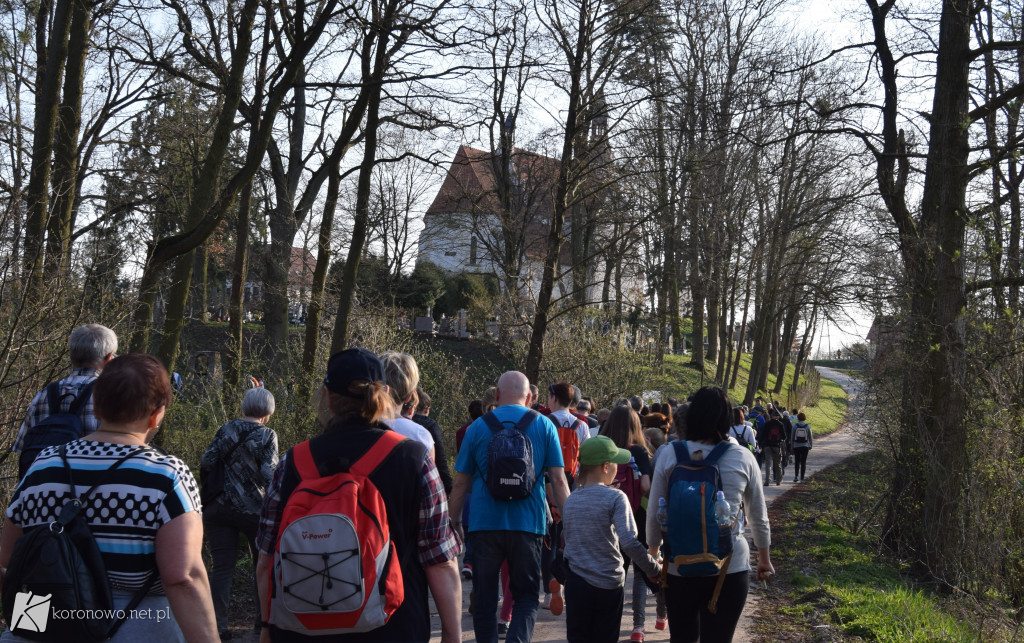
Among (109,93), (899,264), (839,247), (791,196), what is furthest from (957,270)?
(791,196)

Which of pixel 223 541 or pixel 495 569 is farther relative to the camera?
pixel 223 541

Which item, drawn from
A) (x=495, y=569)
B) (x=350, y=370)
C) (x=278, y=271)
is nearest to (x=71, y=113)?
(x=495, y=569)

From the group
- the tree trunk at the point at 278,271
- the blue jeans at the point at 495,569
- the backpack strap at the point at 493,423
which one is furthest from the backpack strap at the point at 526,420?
the tree trunk at the point at 278,271

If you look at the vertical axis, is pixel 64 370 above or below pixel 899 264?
below

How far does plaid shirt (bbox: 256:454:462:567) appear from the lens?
3.14 m

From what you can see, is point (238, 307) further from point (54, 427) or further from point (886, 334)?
point (54, 427)

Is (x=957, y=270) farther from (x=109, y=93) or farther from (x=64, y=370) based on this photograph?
(x=109, y=93)

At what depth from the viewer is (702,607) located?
4.77 m

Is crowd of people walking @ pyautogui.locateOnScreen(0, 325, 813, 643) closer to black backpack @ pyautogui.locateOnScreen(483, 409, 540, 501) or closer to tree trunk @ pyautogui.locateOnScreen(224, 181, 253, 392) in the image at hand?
black backpack @ pyautogui.locateOnScreen(483, 409, 540, 501)

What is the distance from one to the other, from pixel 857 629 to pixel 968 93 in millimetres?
6817

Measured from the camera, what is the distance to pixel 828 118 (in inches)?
496

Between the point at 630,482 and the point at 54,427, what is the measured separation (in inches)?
171

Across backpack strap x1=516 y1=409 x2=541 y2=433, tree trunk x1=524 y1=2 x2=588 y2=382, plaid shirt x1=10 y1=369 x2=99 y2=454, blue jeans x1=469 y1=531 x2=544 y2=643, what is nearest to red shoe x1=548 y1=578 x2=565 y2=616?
blue jeans x1=469 y1=531 x2=544 y2=643

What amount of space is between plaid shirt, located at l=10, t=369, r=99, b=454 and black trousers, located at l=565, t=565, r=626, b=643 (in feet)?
9.23
